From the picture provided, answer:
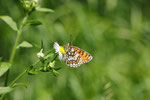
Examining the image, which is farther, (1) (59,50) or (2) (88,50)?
(2) (88,50)

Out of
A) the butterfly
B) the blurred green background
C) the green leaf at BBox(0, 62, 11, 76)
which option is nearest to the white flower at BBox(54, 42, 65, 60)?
the butterfly

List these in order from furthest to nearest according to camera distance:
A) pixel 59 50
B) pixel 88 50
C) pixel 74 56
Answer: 1. pixel 88 50
2. pixel 74 56
3. pixel 59 50

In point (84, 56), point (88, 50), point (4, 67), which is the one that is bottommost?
point (88, 50)

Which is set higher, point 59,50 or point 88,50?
point 59,50

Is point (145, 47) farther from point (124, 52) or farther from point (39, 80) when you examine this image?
point (39, 80)

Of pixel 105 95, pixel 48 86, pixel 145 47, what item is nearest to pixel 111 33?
pixel 145 47

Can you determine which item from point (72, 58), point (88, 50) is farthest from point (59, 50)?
point (88, 50)

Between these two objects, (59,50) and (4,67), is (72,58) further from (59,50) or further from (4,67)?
(4,67)
